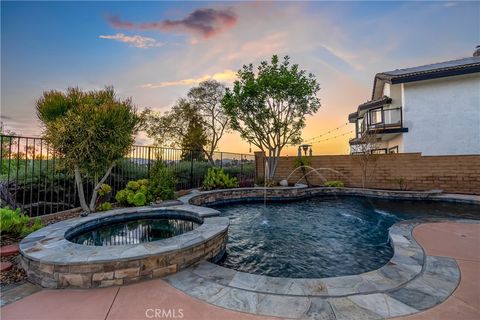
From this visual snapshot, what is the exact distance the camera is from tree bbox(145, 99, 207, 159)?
20.2 m

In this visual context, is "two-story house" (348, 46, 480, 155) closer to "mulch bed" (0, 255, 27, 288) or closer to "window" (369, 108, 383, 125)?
"window" (369, 108, 383, 125)

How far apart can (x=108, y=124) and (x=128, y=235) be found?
2668 millimetres

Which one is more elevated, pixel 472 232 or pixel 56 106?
pixel 56 106

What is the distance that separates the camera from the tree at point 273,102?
10.8m

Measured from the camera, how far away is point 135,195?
6.08 meters

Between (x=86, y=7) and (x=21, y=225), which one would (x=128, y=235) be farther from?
(x=86, y=7)

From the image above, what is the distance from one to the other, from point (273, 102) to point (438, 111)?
1016cm

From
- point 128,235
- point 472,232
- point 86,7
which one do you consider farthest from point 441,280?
point 86,7

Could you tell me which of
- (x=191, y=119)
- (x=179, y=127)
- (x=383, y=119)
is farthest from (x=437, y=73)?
(x=179, y=127)

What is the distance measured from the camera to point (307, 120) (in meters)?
11.6

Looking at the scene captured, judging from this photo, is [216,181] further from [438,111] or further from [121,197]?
[438,111]

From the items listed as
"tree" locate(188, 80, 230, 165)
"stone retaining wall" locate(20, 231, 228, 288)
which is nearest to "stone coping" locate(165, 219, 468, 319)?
"stone retaining wall" locate(20, 231, 228, 288)

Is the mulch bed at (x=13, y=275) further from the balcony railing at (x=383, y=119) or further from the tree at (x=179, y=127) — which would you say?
the tree at (x=179, y=127)

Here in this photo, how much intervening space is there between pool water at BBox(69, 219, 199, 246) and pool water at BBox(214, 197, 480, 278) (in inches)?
47.1
